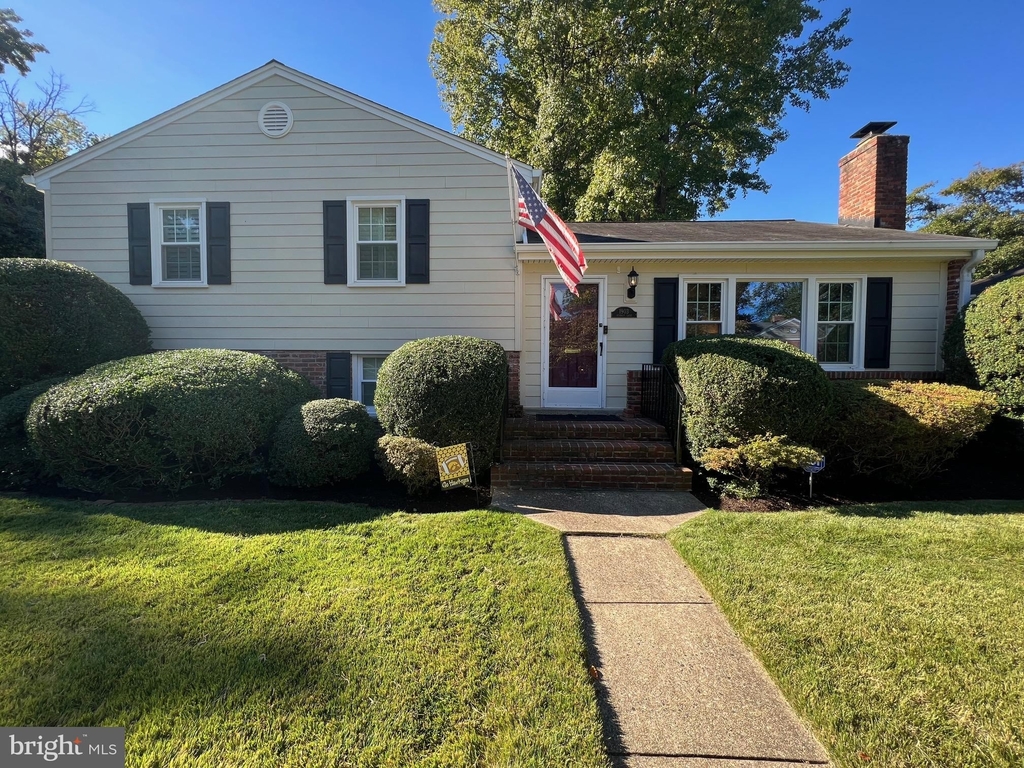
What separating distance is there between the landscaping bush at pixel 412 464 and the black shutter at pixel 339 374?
294 centimetres

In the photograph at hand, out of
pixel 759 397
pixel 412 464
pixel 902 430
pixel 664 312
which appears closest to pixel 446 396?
pixel 412 464

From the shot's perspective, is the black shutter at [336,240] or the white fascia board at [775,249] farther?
the black shutter at [336,240]

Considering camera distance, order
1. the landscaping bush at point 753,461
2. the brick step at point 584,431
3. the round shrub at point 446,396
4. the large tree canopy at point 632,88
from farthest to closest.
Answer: the large tree canopy at point 632,88 → the brick step at point 584,431 → the round shrub at point 446,396 → the landscaping bush at point 753,461

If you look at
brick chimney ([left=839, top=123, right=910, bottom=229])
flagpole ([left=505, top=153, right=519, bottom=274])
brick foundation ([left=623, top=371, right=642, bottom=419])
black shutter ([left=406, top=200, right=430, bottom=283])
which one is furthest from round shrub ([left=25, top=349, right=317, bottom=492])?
brick chimney ([left=839, top=123, right=910, bottom=229])

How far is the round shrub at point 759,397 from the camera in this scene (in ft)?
15.8

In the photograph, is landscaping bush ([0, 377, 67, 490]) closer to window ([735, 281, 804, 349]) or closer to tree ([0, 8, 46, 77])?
window ([735, 281, 804, 349])

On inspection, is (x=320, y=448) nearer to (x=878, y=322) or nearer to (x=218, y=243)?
(x=218, y=243)

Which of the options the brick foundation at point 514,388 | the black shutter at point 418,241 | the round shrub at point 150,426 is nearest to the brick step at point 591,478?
the brick foundation at point 514,388

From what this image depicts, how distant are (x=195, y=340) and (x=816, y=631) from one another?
8750 millimetres

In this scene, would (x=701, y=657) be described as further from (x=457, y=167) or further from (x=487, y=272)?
(x=457, y=167)

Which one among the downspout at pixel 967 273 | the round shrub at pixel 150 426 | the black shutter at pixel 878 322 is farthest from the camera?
the black shutter at pixel 878 322

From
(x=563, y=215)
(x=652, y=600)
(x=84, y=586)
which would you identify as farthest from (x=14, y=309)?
(x=563, y=215)

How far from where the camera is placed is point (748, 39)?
45.1ft

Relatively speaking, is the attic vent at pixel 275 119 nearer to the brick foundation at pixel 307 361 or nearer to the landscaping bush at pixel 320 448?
the brick foundation at pixel 307 361
